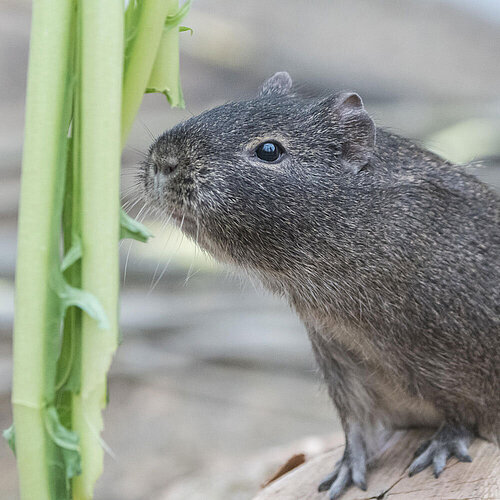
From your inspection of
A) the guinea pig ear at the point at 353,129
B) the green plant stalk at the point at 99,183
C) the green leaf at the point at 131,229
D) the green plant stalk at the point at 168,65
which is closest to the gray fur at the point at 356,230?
the guinea pig ear at the point at 353,129

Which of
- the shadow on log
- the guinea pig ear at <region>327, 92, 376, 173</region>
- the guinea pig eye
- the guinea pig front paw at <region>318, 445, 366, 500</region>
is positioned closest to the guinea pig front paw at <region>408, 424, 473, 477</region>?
the shadow on log

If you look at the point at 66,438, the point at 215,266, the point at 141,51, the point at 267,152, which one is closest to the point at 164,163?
the point at 267,152

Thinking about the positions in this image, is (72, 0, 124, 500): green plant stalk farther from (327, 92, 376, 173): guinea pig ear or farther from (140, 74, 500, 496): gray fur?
(327, 92, 376, 173): guinea pig ear

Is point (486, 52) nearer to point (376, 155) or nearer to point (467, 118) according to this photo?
point (467, 118)

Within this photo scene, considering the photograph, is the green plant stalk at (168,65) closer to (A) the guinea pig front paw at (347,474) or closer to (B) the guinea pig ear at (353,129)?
(B) the guinea pig ear at (353,129)

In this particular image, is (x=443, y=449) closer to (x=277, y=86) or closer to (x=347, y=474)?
(x=347, y=474)

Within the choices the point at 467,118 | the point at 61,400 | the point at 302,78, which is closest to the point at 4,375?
the point at 302,78
